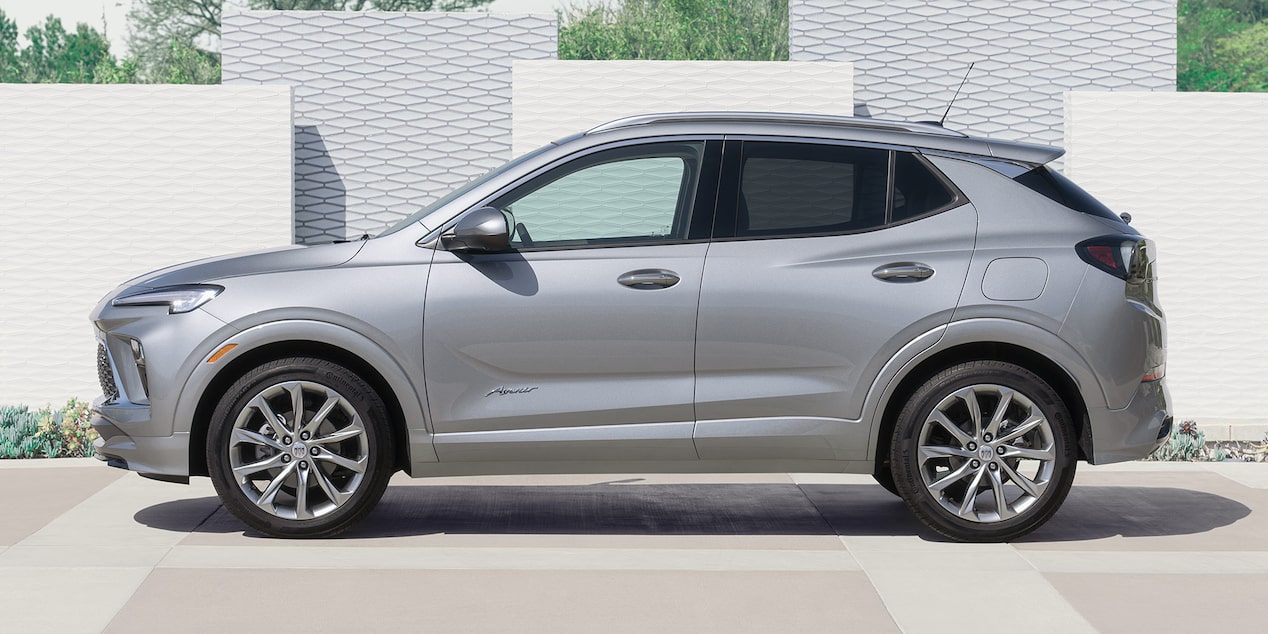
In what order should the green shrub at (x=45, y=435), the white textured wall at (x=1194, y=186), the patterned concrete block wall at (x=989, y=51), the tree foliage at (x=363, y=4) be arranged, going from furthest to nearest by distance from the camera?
the tree foliage at (x=363, y=4)
the patterned concrete block wall at (x=989, y=51)
the white textured wall at (x=1194, y=186)
the green shrub at (x=45, y=435)

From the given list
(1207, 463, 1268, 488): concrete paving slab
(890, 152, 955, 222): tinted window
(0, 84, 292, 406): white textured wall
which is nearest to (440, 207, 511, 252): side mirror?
(890, 152, 955, 222): tinted window

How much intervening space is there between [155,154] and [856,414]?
8.14 meters

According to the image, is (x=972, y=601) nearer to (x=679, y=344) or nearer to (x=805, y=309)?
(x=805, y=309)

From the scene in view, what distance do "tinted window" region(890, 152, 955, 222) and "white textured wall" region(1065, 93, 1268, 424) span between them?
607cm

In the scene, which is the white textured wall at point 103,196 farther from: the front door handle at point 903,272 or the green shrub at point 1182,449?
the green shrub at point 1182,449

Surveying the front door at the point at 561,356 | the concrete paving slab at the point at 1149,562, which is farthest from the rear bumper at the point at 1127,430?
the front door at the point at 561,356

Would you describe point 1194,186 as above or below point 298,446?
above

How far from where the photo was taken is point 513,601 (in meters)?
5.48

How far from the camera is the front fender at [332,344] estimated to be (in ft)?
21.0

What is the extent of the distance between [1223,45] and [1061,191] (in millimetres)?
63077

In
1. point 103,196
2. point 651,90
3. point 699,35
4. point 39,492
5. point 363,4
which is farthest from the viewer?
point 699,35

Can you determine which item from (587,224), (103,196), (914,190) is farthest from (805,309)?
(103,196)

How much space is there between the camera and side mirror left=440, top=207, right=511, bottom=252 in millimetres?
6289

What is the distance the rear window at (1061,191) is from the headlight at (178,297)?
3.87 metres
